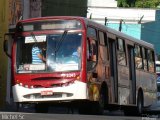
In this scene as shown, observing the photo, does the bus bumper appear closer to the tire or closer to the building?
the tire

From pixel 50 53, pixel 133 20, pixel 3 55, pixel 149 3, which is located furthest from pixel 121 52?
pixel 149 3

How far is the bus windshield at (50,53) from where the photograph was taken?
1931 cm

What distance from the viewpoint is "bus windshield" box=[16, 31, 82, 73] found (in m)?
19.3

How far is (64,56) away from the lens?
19344 millimetres

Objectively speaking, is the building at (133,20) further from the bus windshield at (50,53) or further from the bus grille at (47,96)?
the bus grille at (47,96)

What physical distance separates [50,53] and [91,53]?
53.5 inches

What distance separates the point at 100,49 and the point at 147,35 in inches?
1755

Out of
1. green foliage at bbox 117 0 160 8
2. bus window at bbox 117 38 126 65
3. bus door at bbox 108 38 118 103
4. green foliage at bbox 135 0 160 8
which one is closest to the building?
green foliage at bbox 117 0 160 8

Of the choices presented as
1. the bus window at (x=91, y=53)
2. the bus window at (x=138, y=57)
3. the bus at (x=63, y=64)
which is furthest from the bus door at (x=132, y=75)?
the bus window at (x=91, y=53)

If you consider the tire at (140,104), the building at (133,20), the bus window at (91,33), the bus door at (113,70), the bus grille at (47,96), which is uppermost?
the building at (133,20)

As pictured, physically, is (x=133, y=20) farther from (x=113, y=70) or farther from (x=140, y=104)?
(x=113, y=70)

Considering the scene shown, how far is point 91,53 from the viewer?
64.5ft

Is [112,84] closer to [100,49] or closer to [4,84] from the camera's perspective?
[100,49]

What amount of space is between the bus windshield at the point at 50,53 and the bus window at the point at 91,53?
14.4 inches
